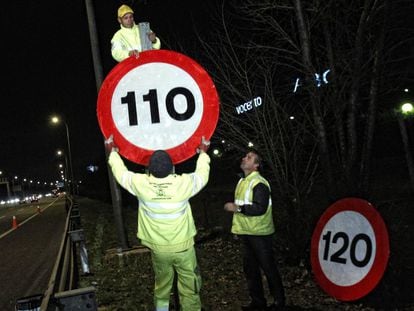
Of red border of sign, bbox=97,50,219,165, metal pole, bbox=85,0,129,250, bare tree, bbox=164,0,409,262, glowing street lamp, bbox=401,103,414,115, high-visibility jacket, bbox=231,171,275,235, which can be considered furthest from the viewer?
glowing street lamp, bbox=401,103,414,115

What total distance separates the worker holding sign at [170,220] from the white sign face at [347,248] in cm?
125

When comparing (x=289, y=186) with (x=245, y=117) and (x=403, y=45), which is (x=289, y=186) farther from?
(x=403, y=45)

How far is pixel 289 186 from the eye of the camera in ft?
26.3

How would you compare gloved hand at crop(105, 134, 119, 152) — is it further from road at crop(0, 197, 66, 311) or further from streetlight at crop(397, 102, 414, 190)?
streetlight at crop(397, 102, 414, 190)

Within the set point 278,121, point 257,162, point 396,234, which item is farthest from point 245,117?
point 396,234

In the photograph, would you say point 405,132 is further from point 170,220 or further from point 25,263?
point 170,220

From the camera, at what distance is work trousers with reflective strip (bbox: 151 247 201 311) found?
3.51 meters

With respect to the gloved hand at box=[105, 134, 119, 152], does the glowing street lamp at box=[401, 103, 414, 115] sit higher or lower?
higher

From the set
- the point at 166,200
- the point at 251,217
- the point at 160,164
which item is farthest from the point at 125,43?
the point at 251,217

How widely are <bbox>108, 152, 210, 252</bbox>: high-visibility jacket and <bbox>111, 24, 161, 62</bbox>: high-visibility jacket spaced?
2.68ft

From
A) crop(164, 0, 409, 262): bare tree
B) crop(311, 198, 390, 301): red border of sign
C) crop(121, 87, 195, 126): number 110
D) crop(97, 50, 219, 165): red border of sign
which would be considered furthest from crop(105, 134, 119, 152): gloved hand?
crop(164, 0, 409, 262): bare tree

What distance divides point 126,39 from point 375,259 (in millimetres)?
2517

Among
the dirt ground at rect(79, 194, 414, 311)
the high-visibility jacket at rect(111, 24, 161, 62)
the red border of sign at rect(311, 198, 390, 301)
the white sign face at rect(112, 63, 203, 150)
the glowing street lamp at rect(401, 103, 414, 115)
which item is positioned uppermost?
the glowing street lamp at rect(401, 103, 414, 115)

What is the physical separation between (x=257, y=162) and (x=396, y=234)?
2.28m
